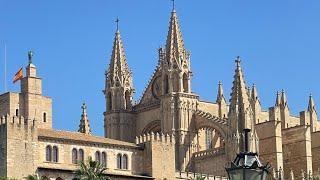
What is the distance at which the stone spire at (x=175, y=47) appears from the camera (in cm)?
7975

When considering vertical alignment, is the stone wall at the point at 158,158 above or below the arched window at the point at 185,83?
below

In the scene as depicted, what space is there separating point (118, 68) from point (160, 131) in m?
7.12

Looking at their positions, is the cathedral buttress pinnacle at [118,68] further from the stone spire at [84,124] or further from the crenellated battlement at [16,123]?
the crenellated battlement at [16,123]

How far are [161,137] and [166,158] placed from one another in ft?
6.21

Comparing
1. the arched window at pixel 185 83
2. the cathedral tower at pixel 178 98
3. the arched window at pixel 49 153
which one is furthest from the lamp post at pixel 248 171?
the arched window at pixel 185 83

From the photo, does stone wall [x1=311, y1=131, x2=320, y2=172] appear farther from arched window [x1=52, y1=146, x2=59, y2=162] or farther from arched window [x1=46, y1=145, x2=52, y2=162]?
arched window [x1=46, y1=145, x2=52, y2=162]

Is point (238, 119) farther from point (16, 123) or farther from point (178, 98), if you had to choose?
point (16, 123)

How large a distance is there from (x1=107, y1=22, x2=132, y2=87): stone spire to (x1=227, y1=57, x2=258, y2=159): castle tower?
1105 centimetres

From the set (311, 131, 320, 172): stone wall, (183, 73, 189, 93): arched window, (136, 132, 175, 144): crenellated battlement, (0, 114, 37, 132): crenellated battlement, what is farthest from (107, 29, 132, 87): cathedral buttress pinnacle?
(0, 114, 37, 132): crenellated battlement

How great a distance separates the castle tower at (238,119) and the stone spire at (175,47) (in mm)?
5378

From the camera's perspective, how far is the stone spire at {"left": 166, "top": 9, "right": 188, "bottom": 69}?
262 feet

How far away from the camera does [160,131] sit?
80.9m

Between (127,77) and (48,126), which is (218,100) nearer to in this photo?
(127,77)

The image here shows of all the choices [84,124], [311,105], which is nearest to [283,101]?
[311,105]
